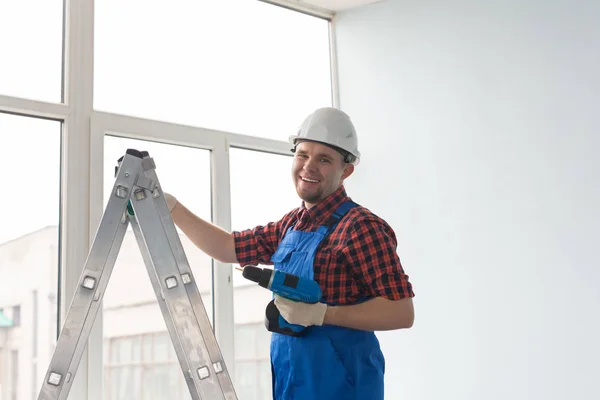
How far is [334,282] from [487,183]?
178 centimetres

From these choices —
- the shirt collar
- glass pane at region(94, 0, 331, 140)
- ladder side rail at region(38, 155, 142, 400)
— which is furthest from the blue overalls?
glass pane at region(94, 0, 331, 140)

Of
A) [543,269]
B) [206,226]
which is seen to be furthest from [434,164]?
[206,226]

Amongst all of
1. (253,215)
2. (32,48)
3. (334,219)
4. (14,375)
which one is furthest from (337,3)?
(14,375)

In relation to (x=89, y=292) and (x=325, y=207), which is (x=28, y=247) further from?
(x=325, y=207)

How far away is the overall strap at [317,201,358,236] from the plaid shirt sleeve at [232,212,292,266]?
0.86 feet

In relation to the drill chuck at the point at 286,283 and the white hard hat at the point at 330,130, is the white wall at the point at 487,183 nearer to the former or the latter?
the white hard hat at the point at 330,130

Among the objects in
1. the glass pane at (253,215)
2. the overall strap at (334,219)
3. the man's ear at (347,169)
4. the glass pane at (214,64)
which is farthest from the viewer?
the glass pane at (253,215)

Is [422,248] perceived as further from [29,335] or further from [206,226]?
[29,335]

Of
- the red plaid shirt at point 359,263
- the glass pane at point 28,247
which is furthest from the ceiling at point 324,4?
the red plaid shirt at point 359,263

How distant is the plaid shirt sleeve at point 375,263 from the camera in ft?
7.02

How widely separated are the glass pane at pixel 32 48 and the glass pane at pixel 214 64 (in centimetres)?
20

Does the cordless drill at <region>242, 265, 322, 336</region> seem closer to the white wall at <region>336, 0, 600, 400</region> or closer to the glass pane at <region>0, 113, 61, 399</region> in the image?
the glass pane at <region>0, 113, 61, 399</region>

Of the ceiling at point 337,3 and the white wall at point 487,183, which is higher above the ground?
the ceiling at point 337,3

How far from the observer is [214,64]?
381 centimetres
